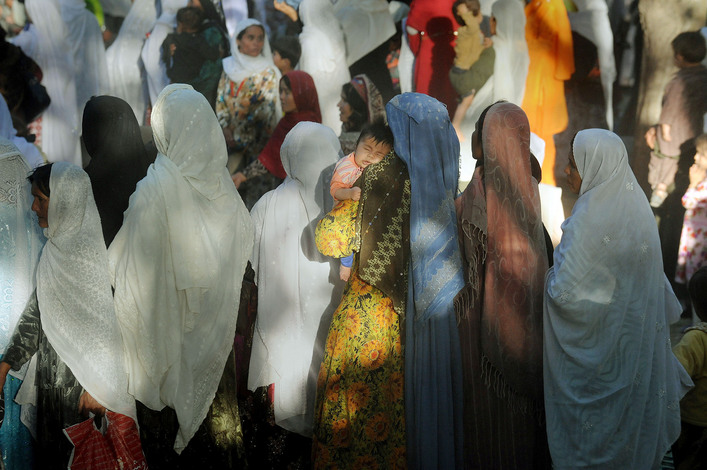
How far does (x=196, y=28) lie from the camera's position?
5477 millimetres

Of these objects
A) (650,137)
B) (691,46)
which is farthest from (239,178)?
(691,46)

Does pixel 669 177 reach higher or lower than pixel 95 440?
higher

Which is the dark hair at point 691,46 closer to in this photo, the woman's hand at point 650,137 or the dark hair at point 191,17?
the woman's hand at point 650,137

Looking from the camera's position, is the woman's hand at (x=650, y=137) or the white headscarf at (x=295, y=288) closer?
the white headscarf at (x=295, y=288)

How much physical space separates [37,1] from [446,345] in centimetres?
416

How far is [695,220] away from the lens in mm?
4426

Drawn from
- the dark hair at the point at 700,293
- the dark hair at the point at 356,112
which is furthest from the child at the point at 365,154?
the dark hair at the point at 356,112

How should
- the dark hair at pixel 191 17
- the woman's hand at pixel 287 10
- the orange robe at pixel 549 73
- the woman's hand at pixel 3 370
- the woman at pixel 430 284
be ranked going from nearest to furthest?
the woman's hand at pixel 3 370
the woman at pixel 430 284
the orange robe at pixel 549 73
the woman's hand at pixel 287 10
the dark hair at pixel 191 17

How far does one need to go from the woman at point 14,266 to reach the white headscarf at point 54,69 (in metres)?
2.18

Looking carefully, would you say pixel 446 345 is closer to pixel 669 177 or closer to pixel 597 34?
pixel 669 177

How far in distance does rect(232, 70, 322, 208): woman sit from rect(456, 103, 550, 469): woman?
6.18ft

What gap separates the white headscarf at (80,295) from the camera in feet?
10.2

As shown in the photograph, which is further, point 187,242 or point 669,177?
point 669,177

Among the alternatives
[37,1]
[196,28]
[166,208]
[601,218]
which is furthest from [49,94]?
[601,218]
